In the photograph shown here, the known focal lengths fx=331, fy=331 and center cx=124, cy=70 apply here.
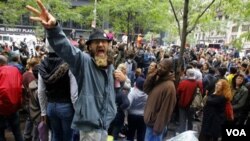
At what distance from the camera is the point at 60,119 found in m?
4.31

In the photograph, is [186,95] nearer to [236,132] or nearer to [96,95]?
[236,132]

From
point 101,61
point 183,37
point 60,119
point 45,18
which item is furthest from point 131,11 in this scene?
point 45,18

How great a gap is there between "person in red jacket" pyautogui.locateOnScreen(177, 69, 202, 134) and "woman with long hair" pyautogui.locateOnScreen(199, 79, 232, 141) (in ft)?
3.53

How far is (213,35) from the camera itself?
228 ft

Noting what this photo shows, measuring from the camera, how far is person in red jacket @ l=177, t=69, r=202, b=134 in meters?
7.27

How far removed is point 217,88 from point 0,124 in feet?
12.7

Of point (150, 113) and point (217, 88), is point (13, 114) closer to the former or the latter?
point (150, 113)

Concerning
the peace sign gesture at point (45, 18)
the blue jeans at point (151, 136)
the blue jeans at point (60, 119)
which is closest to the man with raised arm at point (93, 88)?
the peace sign gesture at point (45, 18)

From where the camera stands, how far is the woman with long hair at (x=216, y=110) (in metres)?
6.04

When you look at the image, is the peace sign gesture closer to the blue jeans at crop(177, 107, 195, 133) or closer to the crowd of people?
the crowd of people

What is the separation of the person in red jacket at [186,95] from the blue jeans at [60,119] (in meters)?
3.54

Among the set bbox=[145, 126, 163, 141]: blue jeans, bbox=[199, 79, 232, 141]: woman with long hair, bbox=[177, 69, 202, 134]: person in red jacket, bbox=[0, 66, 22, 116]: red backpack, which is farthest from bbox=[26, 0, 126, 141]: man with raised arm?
bbox=[177, 69, 202, 134]: person in red jacket

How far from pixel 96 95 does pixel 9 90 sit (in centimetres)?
264

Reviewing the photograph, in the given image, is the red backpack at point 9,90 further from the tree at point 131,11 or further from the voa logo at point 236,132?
the tree at point 131,11
